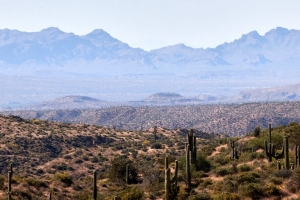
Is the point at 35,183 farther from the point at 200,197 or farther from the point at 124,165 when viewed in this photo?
the point at 200,197

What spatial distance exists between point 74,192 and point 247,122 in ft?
335

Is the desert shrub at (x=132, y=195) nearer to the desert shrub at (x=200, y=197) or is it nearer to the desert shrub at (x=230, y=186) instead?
the desert shrub at (x=200, y=197)

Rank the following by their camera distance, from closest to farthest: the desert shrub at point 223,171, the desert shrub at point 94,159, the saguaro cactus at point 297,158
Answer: the saguaro cactus at point 297,158 → the desert shrub at point 223,171 → the desert shrub at point 94,159

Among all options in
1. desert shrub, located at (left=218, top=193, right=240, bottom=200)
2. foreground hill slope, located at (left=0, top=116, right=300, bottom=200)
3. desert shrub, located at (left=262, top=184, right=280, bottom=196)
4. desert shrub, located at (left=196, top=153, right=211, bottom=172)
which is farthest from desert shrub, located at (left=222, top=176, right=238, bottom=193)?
desert shrub, located at (left=196, top=153, right=211, bottom=172)

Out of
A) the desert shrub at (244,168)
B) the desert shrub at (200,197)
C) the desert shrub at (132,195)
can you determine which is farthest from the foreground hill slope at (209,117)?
the desert shrub at (200,197)

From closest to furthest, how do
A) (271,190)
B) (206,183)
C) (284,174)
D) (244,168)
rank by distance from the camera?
1. (271,190)
2. (284,174)
3. (206,183)
4. (244,168)

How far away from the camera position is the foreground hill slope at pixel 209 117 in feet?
415

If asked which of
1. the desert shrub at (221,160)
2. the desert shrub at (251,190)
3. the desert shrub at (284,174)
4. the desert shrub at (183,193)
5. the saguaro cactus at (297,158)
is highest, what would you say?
the saguaro cactus at (297,158)

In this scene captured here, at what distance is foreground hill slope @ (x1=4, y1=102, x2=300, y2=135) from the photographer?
126500 mm

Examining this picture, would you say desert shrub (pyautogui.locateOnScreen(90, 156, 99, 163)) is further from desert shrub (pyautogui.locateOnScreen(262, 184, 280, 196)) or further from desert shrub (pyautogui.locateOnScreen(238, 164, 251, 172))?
desert shrub (pyautogui.locateOnScreen(262, 184, 280, 196))

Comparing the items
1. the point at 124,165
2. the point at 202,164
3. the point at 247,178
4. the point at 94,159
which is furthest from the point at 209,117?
the point at 247,178

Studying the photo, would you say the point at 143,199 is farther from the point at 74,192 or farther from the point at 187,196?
the point at 74,192

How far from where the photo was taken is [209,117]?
151250 mm

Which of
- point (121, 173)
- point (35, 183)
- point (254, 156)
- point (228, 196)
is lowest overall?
point (121, 173)
